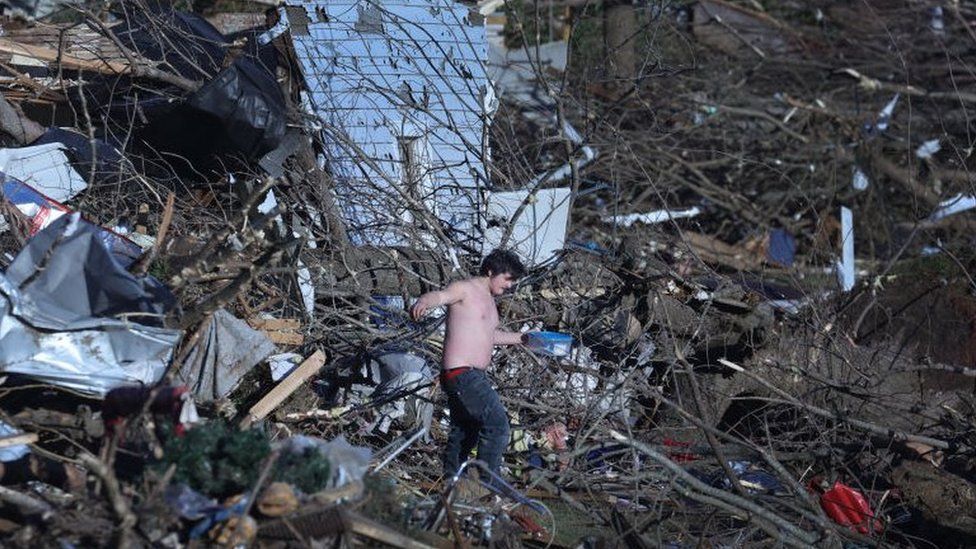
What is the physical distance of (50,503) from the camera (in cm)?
410

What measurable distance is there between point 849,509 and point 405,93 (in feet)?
13.4

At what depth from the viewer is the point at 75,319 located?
16.6ft

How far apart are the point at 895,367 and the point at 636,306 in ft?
5.26

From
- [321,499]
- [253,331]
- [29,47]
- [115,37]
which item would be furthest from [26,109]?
[321,499]

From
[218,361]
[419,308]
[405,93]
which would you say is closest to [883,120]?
[405,93]

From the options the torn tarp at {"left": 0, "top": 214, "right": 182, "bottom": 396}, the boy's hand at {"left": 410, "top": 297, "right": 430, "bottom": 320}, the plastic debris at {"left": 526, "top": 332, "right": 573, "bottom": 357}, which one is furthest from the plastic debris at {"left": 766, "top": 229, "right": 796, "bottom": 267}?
the torn tarp at {"left": 0, "top": 214, "right": 182, "bottom": 396}

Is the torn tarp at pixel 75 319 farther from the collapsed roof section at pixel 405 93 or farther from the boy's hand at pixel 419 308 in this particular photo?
the collapsed roof section at pixel 405 93

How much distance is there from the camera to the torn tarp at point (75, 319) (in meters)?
4.94

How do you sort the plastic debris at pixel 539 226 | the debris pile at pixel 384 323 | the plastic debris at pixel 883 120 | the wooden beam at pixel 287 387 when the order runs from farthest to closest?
the plastic debris at pixel 883 120 → the plastic debris at pixel 539 226 → the wooden beam at pixel 287 387 → the debris pile at pixel 384 323

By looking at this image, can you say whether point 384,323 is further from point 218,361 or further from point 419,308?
point 419,308

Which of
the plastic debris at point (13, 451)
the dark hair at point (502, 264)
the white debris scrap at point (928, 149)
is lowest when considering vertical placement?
the white debris scrap at point (928, 149)

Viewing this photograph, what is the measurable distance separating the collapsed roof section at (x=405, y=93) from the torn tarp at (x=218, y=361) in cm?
223

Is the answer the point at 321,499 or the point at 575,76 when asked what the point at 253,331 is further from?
the point at 575,76

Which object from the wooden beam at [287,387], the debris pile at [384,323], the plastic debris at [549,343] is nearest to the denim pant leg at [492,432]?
the debris pile at [384,323]
